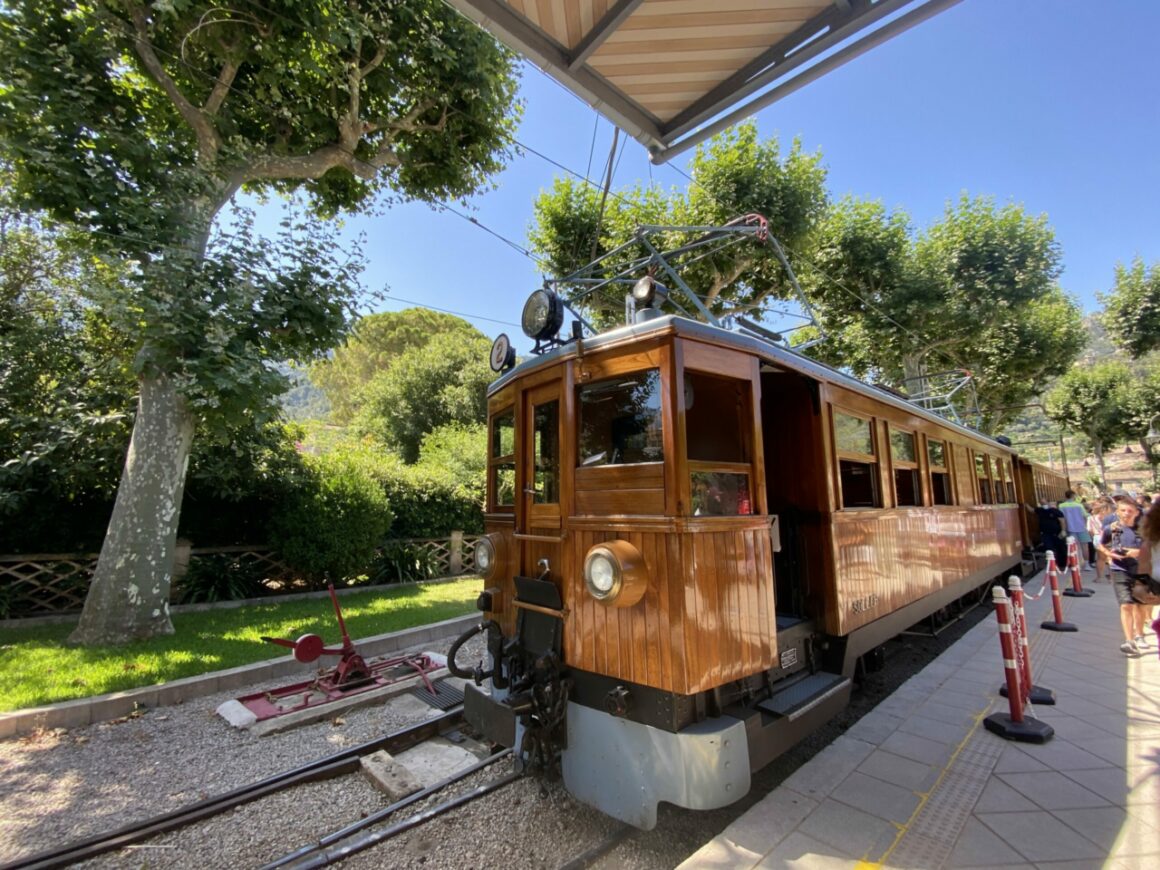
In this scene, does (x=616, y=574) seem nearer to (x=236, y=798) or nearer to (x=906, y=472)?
(x=236, y=798)

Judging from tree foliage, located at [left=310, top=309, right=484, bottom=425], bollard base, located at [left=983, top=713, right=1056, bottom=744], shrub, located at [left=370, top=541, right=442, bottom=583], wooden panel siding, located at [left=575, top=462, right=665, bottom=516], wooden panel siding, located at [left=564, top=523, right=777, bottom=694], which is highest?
tree foliage, located at [left=310, top=309, right=484, bottom=425]

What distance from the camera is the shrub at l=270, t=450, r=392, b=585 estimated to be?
870 cm

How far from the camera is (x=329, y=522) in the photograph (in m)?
8.84

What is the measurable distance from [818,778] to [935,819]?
0.59 metres

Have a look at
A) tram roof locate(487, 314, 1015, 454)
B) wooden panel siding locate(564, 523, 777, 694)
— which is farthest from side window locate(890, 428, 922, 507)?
wooden panel siding locate(564, 523, 777, 694)

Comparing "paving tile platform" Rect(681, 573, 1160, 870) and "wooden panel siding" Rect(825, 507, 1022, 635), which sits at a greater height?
"wooden panel siding" Rect(825, 507, 1022, 635)

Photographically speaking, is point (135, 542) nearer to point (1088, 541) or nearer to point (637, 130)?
point (637, 130)

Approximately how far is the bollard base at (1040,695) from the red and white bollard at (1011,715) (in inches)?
25.0

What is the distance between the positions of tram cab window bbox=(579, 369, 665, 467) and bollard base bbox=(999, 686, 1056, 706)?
160 inches

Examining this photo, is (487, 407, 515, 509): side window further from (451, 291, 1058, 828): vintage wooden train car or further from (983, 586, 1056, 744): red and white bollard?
(983, 586, 1056, 744): red and white bollard

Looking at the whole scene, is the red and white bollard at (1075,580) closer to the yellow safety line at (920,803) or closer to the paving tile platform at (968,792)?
the paving tile platform at (968,792)

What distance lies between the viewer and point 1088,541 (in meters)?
11.3

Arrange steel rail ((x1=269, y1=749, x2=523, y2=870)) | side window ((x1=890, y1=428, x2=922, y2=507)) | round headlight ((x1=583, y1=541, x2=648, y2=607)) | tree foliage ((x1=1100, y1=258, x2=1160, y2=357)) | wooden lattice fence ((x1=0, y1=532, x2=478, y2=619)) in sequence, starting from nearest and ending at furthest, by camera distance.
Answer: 1. round headlight ((x1=583, y1=541, x2=648, y2=607))
2. steel rail ((x1=269, y1=749, x2=523, y2=870))
3. side window ((x1=890, y1=428, x2=922, y2=507))
4. wooden lattice fence ((x1=0, y1=532, x2=478, y2=619))
5. tree foliage ((x1=1100, y1=258, x2=1160, y2=357))

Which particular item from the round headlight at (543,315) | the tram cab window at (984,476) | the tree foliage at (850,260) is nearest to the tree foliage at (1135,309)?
the tree foliage at (850,260)
